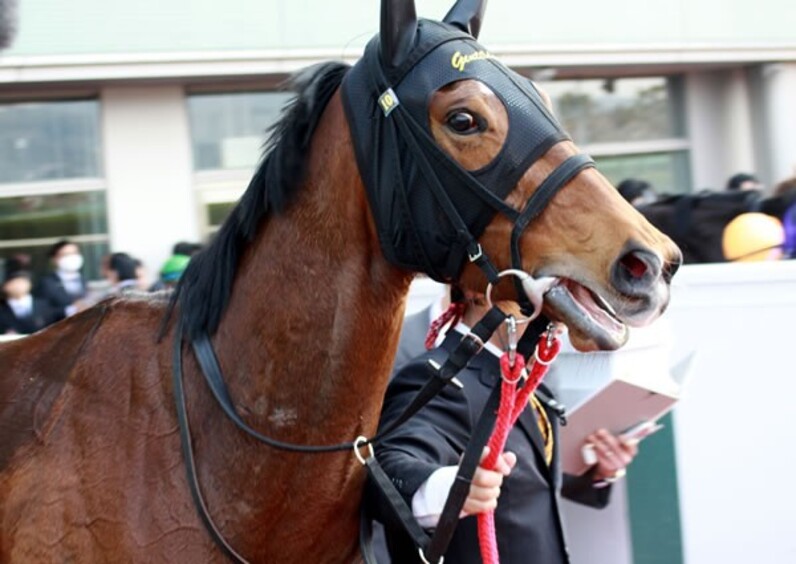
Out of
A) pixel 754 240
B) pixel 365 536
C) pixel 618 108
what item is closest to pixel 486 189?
pixel 365 536

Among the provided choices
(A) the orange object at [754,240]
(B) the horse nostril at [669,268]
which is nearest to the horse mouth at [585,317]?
(B) the horse nostril at [669,268]

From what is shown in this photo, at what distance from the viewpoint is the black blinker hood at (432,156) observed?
2006 millimetres

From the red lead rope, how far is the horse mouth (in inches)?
6.1

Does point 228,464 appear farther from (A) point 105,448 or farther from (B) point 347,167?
(B) point 347,167

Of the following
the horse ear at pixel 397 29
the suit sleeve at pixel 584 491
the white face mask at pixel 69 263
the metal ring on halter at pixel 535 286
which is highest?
the horse ear at pixel 397 29

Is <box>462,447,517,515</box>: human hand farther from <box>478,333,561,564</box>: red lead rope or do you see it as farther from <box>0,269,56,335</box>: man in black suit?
<box>0,269,56,335</box>: man in black suit

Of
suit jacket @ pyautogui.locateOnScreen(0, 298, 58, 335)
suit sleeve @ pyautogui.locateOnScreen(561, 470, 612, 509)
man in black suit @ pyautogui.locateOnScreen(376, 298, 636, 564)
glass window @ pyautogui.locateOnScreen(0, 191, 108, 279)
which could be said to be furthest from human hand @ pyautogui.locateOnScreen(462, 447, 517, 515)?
glass window @ pyautogui.locateOnScreen(0, 191, 108, 279)

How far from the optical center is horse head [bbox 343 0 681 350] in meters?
1.90

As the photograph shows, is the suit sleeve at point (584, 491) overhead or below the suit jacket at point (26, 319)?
below

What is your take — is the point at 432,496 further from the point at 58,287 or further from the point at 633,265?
the point at 58,287

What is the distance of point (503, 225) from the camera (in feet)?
6.65

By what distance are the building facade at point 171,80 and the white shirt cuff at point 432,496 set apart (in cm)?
686

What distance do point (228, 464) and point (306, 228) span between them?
0.51 metres

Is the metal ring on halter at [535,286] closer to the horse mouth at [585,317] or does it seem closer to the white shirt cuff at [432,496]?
the horse mouth at [585,317]
